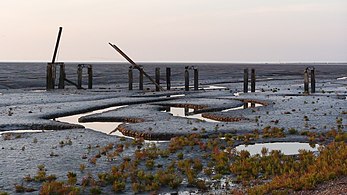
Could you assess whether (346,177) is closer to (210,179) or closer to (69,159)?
(210,179)

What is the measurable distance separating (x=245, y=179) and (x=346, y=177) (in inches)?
85.0

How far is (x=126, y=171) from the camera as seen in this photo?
12.2 m

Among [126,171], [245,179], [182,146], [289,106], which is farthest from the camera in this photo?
[289,106]

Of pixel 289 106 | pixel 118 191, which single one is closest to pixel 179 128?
pixel 118 191

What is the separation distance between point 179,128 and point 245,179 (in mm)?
7902

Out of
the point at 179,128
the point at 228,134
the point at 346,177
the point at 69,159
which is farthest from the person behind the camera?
the point at 179,128

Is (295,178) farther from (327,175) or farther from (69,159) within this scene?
(69,159)

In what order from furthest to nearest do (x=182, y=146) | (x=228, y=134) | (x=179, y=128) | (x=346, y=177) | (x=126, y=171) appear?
(x=179, y=128), (x=228, y=134), (x=182, y=146), (x=126, y=171), (x=346, y=177)

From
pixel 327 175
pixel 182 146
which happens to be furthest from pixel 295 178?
pixel 182 146

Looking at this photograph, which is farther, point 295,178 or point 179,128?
point 179,128

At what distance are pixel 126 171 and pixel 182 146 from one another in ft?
11.3

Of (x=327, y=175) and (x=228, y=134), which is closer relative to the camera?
(x=327, y=175)

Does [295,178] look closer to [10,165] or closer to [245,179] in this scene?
[245,179]

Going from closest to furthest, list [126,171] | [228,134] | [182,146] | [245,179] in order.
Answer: [245,179] < [126,171] < [182,146] < [228,134]
